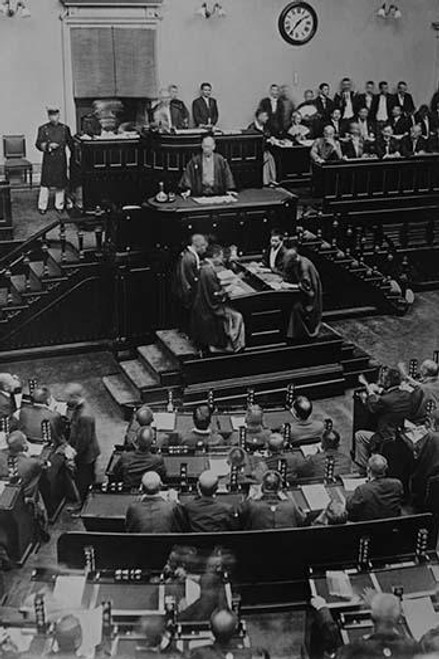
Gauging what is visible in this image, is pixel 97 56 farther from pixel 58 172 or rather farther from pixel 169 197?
pixel 169 197

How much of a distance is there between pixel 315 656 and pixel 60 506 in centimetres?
352

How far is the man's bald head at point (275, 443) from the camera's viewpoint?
8.48m

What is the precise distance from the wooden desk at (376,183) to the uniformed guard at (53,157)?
3.89 meters

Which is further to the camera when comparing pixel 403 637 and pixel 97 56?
pixel 97 56

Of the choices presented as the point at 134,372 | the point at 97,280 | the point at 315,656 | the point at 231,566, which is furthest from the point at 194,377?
the point at 315,656

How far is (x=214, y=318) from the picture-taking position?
1145 cm

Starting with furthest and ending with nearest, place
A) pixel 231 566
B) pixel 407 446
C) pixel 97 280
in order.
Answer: pixel 97 280 → pixel 407 446 → pixel 231 566

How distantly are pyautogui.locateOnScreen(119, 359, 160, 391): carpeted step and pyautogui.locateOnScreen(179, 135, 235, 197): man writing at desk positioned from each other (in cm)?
263

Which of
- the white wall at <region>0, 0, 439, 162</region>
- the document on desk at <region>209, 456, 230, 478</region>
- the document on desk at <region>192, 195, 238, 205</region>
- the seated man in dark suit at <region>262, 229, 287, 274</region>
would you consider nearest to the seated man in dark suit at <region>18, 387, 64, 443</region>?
the document on desk at <region>209, 456, 230, 478</region>

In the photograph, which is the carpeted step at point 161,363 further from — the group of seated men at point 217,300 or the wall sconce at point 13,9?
the wall sconce at point 13,9

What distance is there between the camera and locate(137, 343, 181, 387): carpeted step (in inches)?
455

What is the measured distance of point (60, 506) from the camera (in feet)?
30.8

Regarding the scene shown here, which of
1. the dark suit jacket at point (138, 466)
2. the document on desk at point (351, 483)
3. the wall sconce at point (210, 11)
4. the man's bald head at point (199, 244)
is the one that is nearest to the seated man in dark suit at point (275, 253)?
the man's bald head at point (199, 244)

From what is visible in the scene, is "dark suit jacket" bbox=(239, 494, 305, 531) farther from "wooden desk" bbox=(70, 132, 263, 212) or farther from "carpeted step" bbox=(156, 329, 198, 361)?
"wooden desk" bbox=(70, 132, 263, 212)
